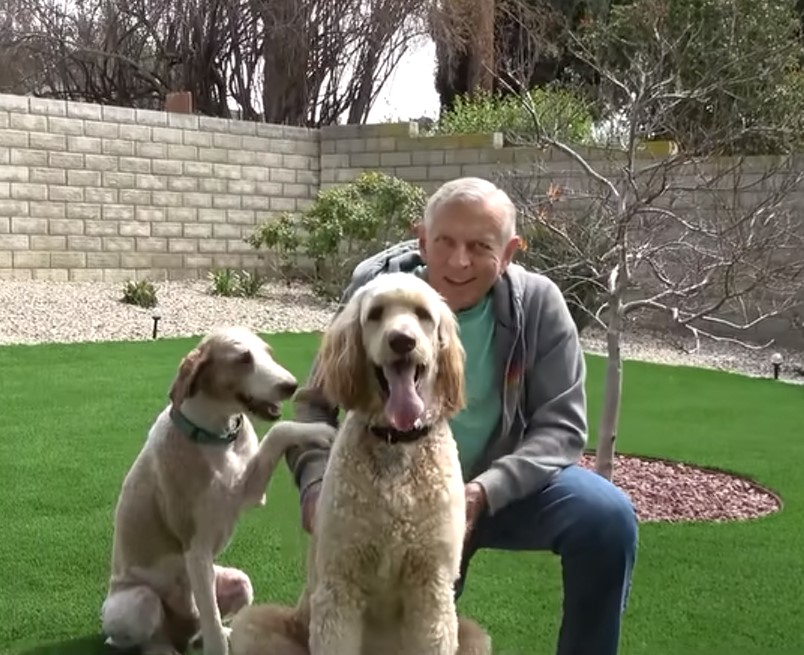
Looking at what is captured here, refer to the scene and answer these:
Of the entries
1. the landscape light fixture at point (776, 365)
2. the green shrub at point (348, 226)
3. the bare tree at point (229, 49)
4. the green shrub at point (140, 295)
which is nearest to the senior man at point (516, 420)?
the landscape light fixture at point (776, 365)

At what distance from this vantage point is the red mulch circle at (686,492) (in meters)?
5.61

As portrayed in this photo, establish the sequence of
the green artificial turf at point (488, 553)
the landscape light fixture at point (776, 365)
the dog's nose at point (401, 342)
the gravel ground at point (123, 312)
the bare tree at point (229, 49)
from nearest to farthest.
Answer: the dog's nose at point (401, 342)
the green artificial turf at point (488, 553)
the landscape light fixture at point (776, 365)
the gravel ground at point (123, 312)
the bare tree at point (229, 49)

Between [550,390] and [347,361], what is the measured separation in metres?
0.79

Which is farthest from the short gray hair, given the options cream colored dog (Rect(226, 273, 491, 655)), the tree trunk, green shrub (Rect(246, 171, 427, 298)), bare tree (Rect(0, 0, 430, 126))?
bare tree (Rect(0, 0, 430, 126))

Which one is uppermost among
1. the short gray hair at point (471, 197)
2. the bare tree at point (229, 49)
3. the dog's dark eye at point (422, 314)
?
the bare tree at point (229, 49)

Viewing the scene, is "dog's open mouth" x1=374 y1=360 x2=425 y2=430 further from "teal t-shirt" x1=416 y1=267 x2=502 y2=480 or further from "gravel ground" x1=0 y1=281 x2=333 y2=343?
"gravel ground" x1=0 y1=281 x2=333 y2=343

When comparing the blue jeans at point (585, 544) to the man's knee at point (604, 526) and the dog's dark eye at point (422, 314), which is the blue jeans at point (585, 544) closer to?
the man's knee at point (604, 526)

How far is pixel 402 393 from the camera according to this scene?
2.45 m

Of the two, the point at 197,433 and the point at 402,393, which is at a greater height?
the point at 402,393

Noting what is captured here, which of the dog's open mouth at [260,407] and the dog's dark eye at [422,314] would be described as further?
the dog's open mouth at [260,407]

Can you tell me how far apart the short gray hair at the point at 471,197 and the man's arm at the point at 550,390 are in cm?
24

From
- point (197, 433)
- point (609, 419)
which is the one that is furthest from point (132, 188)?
point (197, 433)

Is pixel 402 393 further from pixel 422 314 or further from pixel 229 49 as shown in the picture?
pixel 229 49

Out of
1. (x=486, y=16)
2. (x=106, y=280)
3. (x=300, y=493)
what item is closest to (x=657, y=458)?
(x=300, y=493)
